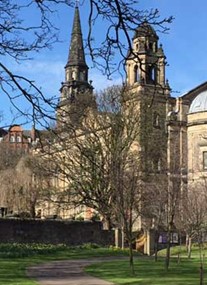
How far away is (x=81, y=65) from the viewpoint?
88250mm

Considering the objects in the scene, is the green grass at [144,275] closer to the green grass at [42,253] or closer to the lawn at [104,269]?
the lawn at [104,269]

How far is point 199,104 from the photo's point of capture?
6562 centimetres

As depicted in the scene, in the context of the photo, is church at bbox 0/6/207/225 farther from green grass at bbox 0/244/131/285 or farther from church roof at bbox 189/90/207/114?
green grass at bbox 0/244/131/285

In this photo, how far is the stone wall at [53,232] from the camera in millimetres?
45656

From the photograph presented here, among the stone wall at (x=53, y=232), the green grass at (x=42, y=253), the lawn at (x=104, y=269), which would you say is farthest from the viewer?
the stone wall at (x=53, y=232)

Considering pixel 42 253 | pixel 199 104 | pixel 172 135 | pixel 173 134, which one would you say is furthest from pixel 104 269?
pixel 199 104

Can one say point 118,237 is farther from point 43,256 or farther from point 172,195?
point 172,195

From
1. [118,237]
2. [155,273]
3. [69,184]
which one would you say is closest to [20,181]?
[69,184]

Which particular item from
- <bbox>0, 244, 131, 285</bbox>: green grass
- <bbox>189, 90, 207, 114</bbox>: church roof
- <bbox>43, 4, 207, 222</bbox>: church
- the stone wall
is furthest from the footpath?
<bbox>189, 90, 207, 114</bbox>: church roof

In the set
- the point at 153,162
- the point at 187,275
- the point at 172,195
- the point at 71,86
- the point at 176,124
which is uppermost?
the point at 71,86

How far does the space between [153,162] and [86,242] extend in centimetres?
877

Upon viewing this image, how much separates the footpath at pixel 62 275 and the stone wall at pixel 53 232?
16.4 m

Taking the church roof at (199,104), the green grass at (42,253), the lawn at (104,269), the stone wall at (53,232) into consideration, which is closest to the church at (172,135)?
the church roof at (199,104)

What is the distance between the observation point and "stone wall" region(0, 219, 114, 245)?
45656mm
